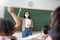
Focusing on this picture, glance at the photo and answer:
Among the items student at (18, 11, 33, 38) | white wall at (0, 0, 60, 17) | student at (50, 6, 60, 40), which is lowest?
student at (18, 11, 33, 38)

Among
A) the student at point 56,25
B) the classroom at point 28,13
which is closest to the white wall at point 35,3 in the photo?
the classroom at point 28,13

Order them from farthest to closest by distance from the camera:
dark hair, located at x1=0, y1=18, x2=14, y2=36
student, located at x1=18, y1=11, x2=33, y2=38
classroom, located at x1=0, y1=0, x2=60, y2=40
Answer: classroom, located at x1=0, y1=0, x2=60, y2=40, student, located at x1=18, y1=11, x2=33, y2=38, dark hair, located at x1=0, y1=18, x2=14, y2=36

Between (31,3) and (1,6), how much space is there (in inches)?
31.0

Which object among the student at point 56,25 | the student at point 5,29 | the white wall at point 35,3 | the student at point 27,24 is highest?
the student at point 56,25

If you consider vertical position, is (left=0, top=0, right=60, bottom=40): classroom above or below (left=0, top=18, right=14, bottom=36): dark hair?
below

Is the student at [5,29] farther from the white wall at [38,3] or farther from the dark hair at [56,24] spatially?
the white wall at [38,3]

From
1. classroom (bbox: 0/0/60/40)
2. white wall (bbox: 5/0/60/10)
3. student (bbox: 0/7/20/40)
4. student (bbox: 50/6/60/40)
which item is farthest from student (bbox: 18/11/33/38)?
student (bbox: 50/6/60/40)

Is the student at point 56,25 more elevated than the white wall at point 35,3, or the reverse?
the student at point 56,25

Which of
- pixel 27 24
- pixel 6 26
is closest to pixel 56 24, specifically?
pixel 6 26

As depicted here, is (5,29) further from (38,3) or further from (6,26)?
(38,3)

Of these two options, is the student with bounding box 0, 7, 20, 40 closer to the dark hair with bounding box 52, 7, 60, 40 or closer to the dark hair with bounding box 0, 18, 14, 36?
the dark hair with bounding box 0, 18, 14, 36

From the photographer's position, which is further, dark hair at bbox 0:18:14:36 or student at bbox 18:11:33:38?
student at bbox 18:11:33:38

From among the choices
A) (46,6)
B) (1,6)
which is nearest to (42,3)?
(46,6)

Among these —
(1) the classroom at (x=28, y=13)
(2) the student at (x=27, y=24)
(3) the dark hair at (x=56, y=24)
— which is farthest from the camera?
(1) the classroom at (x=28, y=13)
